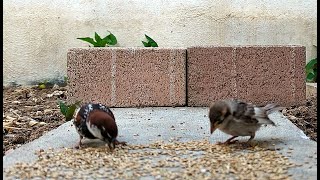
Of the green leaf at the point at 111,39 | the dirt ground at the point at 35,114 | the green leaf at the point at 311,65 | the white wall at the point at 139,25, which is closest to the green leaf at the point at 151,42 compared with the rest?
the white wall at the point at 139,25

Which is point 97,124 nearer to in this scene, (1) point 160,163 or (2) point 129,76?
(1) point 160,163

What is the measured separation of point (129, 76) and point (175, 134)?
5.09 ft

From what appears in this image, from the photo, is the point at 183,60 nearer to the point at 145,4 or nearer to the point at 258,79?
the point at 258,79

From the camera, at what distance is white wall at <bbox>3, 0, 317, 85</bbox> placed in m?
6.91

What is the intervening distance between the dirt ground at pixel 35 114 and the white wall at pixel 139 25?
0.27 meters

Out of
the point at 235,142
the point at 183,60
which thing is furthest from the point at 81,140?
the point at 183,60

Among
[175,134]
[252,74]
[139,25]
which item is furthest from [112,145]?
[139,25]

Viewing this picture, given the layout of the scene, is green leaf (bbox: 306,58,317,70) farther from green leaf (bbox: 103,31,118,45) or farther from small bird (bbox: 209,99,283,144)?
small bird (bbox: 209,99,283,144)

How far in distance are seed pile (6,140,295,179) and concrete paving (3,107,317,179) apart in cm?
11

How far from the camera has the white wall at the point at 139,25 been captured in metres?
6.91

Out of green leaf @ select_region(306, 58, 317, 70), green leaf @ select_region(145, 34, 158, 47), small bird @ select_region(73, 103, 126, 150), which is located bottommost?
small bird @ select_region(73, 103, 126, 150)

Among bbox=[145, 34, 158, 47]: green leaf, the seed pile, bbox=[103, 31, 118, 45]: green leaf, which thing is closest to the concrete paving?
the seed pile

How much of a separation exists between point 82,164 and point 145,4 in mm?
3879

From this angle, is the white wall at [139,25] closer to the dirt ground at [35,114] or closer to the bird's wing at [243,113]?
the dirt ground at [35,114]
